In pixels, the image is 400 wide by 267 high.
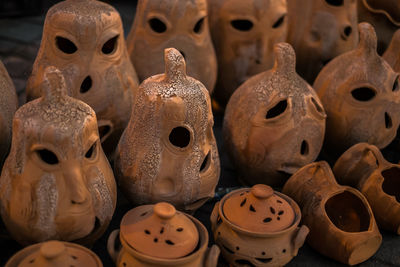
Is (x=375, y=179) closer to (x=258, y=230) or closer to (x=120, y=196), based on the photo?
(x=258, y=230)

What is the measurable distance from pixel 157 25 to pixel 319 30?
83cm

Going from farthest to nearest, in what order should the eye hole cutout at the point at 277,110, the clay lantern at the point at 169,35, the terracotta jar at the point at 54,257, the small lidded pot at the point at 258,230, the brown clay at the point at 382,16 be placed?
1. the brown clay at the point at 382,16
2. the clay lantern at the point at 169,35
3. the eye hole cutout at the point at 277,110
4. the small lidded pot at the point at 258,230
5. the terracotta jar at the point at 54,257

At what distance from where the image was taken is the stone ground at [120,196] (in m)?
1.62

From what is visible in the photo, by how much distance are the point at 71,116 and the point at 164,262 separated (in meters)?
0.45

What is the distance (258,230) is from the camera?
1420mm

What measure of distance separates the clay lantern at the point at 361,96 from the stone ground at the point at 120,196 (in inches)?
15.1

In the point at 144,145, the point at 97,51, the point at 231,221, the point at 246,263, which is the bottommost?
the point at 246,263

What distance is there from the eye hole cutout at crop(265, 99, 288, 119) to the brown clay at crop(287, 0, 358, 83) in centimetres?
71

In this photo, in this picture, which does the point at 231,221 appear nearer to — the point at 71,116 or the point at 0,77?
the point at 71,116

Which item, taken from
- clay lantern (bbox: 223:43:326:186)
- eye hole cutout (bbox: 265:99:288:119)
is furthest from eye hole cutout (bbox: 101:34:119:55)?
eye hole cutout (bbox: 265:99:288:119)

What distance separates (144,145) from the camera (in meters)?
1.52

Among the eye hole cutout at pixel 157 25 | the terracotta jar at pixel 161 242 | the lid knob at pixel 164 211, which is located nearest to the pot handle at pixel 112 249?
the terracotta jar at pixel 161 242

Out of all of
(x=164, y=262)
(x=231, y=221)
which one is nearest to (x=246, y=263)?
(x=231, y=221)

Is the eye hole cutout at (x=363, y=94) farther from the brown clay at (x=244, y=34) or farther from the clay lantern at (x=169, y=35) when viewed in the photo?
the clay lantern at (x=169, y=35)
